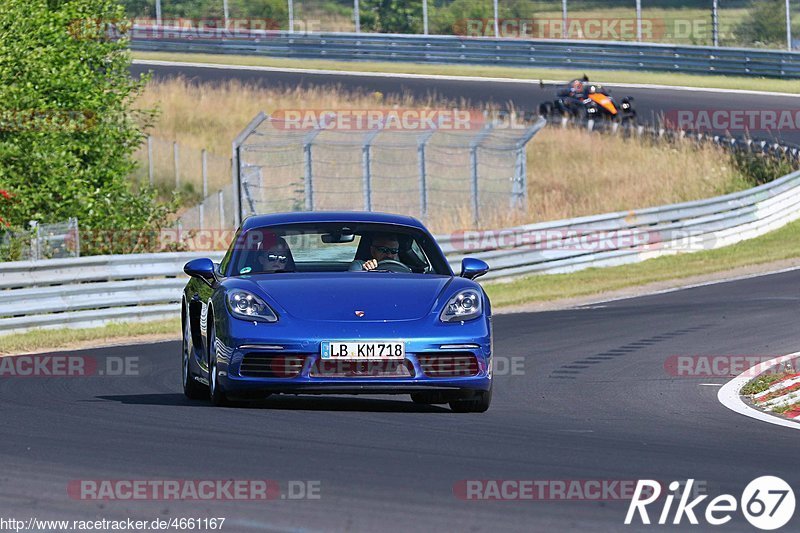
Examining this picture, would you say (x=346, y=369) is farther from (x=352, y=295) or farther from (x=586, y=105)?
(x=586, y=105)

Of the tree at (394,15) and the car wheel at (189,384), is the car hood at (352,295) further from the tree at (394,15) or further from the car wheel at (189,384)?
the tree at (394,15)

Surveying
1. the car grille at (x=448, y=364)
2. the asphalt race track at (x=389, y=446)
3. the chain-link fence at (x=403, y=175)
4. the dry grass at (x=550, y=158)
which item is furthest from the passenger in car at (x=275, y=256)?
the dry grass at (x=550, y=158)

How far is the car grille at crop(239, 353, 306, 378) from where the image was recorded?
916 centimetres

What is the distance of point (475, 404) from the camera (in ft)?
32.0

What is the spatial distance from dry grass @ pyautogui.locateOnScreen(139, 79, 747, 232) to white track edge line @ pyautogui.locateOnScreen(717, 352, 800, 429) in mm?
14509

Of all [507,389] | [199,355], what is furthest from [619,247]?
[199,355]

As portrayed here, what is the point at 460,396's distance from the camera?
9.64 meters

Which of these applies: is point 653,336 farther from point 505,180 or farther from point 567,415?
point 505,180

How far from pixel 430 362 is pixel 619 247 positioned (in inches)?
658

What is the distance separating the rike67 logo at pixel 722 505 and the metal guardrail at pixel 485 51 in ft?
127

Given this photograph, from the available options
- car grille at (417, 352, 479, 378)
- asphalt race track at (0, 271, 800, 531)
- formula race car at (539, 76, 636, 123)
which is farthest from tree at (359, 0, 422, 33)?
car grille at (417, 352, 479, 378)

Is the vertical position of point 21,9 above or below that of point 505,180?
above

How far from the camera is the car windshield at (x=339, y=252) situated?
1023 cm

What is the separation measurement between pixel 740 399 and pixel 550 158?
2636 centimetres
